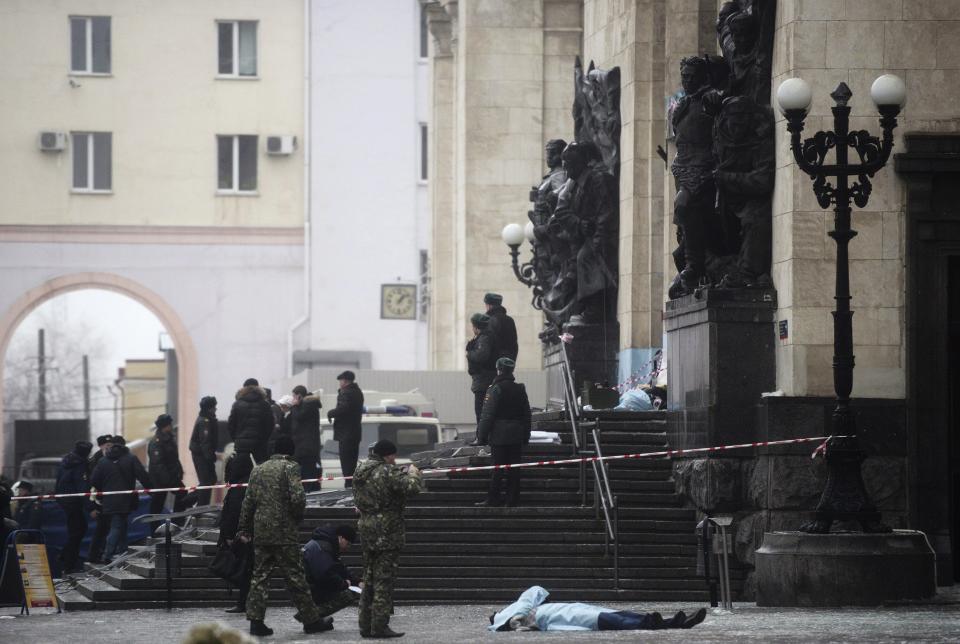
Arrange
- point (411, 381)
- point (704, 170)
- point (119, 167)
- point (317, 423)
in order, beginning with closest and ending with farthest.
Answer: point (704, 170)
point (317, 423)
point (411, 381)
point (119, 167)

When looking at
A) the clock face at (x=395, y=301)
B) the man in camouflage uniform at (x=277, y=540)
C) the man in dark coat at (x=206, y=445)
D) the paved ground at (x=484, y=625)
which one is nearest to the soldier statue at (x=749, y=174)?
the paved ground at (x=484, y=625)

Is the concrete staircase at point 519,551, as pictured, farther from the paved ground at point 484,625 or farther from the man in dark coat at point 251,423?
the man in dark coat at point 251,423

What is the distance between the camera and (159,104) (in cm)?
6078

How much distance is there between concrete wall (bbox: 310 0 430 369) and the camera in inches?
2389

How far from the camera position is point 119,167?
60500 millimetres

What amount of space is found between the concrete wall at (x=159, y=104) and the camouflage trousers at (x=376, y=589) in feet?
145

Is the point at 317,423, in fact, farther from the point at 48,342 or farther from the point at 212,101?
the point at 48,342

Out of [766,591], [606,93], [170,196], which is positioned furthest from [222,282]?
[766,591]

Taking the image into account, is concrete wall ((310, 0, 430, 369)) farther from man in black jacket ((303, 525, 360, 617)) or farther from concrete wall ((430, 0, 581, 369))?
man in black jacket ((303, 525, 360, 617))

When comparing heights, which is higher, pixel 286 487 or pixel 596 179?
pixel 596 179

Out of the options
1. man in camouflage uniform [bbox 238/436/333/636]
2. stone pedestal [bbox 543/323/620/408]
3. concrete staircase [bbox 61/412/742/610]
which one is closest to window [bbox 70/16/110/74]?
stone pedestal [bbox 543/323/620/408]

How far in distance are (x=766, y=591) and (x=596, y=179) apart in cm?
1443

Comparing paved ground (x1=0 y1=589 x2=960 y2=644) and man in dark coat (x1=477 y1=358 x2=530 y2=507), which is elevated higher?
man in dark coat (x1=477 y1=358 x2=530 y2=507)

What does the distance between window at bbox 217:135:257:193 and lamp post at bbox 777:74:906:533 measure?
43.1 meters
